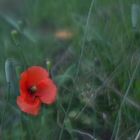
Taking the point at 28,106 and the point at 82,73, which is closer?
the point at 28,106

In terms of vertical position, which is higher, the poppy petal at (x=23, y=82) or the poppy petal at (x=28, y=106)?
the poppy petal at (x=23, y=82)

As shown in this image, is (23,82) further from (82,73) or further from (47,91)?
(82,73)

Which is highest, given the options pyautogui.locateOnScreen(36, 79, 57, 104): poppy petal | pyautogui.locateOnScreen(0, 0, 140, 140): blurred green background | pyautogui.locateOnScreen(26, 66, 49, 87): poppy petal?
pyautogui.locateOnScreen(26, 66, 49, 87): poppy petal

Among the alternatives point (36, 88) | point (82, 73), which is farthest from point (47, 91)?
point (82, 73)

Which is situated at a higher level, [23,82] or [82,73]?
[23,82]

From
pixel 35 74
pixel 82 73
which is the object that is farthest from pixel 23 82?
pixel 82 73

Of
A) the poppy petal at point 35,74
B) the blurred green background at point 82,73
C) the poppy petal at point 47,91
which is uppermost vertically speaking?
the poppy petal at point 35,74

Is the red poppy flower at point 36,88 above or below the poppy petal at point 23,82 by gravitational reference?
below

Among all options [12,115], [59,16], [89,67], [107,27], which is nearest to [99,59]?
[89,67]
